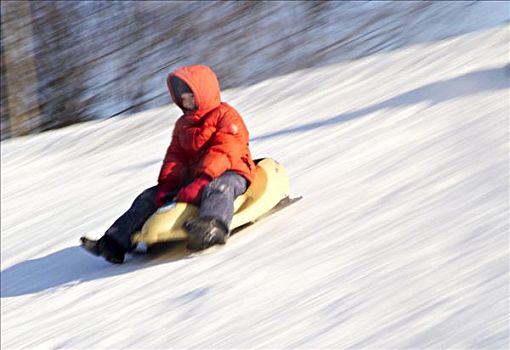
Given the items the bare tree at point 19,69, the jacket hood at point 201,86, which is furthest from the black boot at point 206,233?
the bare tree at point 19,69

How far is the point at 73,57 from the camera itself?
64.4 ft

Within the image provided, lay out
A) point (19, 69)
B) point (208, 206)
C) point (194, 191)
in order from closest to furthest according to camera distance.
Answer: point (208, 206) → point (194, 191) → point (19, 69)

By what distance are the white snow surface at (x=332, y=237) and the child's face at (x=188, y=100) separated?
766mm

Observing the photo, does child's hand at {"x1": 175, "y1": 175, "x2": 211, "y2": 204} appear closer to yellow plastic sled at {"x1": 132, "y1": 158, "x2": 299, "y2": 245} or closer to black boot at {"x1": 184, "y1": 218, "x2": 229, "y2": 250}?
yellow plastic sled at {"x1": 132, "y1": 158, "x2": 299, "y2": 245}

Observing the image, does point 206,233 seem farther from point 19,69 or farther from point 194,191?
point 19,69

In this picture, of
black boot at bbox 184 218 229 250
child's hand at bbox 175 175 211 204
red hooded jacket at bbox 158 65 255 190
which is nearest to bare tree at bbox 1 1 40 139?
red hooded jacket at bbox 158 65 255 190

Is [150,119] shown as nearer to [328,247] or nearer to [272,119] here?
[272,119]

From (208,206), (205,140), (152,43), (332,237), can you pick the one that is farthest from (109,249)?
(152,43)

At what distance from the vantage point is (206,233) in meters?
7.07

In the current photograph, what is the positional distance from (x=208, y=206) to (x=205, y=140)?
0.50 metres

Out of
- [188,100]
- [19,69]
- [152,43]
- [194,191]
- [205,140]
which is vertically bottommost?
[19,69]

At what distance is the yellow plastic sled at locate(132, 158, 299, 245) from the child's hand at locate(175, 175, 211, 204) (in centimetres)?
3

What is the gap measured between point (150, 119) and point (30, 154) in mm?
1160

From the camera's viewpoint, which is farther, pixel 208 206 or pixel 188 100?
pixel 188 100
